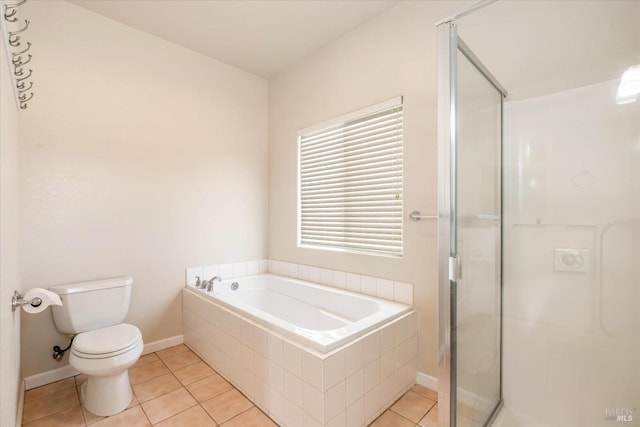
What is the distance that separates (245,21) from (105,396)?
2789mm

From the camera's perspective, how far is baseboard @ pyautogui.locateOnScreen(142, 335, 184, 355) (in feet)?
8.29

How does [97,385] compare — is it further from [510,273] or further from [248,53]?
[248,53]

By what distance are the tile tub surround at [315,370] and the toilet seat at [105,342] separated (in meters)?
0.56

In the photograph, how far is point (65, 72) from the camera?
2143mm

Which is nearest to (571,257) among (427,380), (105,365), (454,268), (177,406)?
(454,268)

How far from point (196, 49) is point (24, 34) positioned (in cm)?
118

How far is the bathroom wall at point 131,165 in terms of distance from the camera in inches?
80.9

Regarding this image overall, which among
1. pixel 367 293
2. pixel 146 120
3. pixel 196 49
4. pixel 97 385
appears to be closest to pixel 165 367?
pixel 97 385

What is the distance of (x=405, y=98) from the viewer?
212 cm

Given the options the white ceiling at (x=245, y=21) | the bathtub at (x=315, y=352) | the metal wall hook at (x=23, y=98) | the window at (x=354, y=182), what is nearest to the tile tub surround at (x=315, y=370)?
the bathtub at (x=315, y=352)

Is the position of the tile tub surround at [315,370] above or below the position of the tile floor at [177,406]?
above

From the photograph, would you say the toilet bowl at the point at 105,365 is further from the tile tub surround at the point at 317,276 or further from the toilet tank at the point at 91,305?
the tile tub surround at the point at 317,276

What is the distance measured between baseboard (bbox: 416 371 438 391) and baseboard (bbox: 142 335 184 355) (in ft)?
6.78

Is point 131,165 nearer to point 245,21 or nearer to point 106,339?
point 106,339
